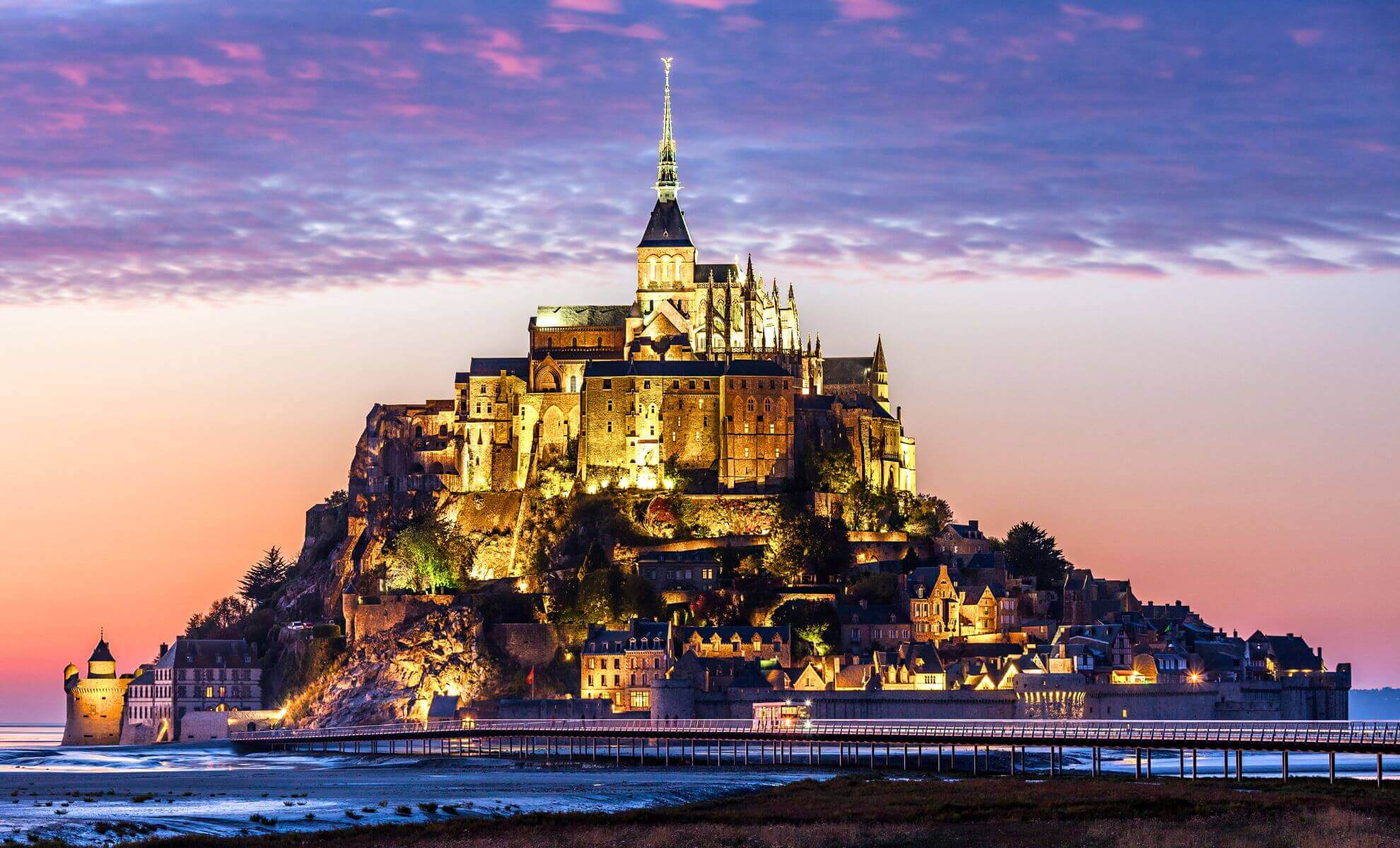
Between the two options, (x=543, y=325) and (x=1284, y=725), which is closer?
(x=1284, y=725)

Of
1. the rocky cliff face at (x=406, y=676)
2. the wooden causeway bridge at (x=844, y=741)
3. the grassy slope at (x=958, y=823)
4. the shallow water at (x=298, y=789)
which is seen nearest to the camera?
the grassy slope at (x=958, y=823)

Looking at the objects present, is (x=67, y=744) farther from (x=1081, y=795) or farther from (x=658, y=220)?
(x=1081, y=795)

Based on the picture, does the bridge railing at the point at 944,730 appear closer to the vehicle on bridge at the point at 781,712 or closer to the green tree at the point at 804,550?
the vehicle on bridge at the point at 781,712

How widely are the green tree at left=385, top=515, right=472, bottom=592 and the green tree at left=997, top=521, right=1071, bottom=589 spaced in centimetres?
3707

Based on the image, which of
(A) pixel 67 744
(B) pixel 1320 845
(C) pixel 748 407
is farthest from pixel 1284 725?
(A) pixel 67 744

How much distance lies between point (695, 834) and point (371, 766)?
46827 millimetres

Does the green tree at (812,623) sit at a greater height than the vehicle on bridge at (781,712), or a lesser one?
greater

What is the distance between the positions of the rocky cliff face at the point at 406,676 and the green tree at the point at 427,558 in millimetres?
9123

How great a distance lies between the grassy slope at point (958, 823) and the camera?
7219cm

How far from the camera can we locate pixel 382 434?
178750mm

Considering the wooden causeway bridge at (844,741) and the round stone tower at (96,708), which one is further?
the round stone tower at (96,708)

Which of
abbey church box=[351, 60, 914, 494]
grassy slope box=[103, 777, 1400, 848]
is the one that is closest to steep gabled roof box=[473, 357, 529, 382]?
abbey church box=[351, 60, 914, 494]

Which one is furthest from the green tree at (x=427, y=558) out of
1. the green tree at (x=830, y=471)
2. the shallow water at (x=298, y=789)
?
the shallow water at (x=298, y=789)

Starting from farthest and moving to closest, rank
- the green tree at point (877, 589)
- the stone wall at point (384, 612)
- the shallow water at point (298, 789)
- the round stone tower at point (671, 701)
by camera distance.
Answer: the stone wall at point (384, 612)
the green tree at point (877, 589)
the round stone tower at point (671, 701)
the shallow water at point (298, 789)
